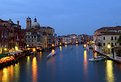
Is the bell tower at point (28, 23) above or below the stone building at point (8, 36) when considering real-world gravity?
above

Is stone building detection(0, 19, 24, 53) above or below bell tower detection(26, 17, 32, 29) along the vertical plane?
below

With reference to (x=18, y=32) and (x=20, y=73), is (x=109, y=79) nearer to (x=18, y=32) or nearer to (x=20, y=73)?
(x=20, y=73)

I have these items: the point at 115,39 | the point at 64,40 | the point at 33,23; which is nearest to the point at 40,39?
the point at 33,23

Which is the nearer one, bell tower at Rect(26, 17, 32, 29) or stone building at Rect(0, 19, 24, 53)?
stone building at Rect(0, 19, 24, 53)

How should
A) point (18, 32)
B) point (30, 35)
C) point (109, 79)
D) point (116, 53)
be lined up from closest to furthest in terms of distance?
1. point (109, 79)
2. point (116, 53)
3. point (18, 32)
4. point (30, 35)

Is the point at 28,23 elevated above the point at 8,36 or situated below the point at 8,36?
above

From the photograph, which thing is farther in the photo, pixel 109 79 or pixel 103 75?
pixel 103 75

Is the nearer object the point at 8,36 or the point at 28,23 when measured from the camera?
the point at 8,36

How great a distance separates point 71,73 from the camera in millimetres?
30234

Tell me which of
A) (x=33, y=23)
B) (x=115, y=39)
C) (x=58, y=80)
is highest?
(x=33, y=23)

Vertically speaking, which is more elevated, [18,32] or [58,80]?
[18,32]

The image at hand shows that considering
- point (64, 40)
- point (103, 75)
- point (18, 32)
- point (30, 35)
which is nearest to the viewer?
point (103, 75)

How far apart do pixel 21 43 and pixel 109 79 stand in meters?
41.0

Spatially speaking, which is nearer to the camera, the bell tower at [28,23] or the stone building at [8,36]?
the stone building at [8,36]
